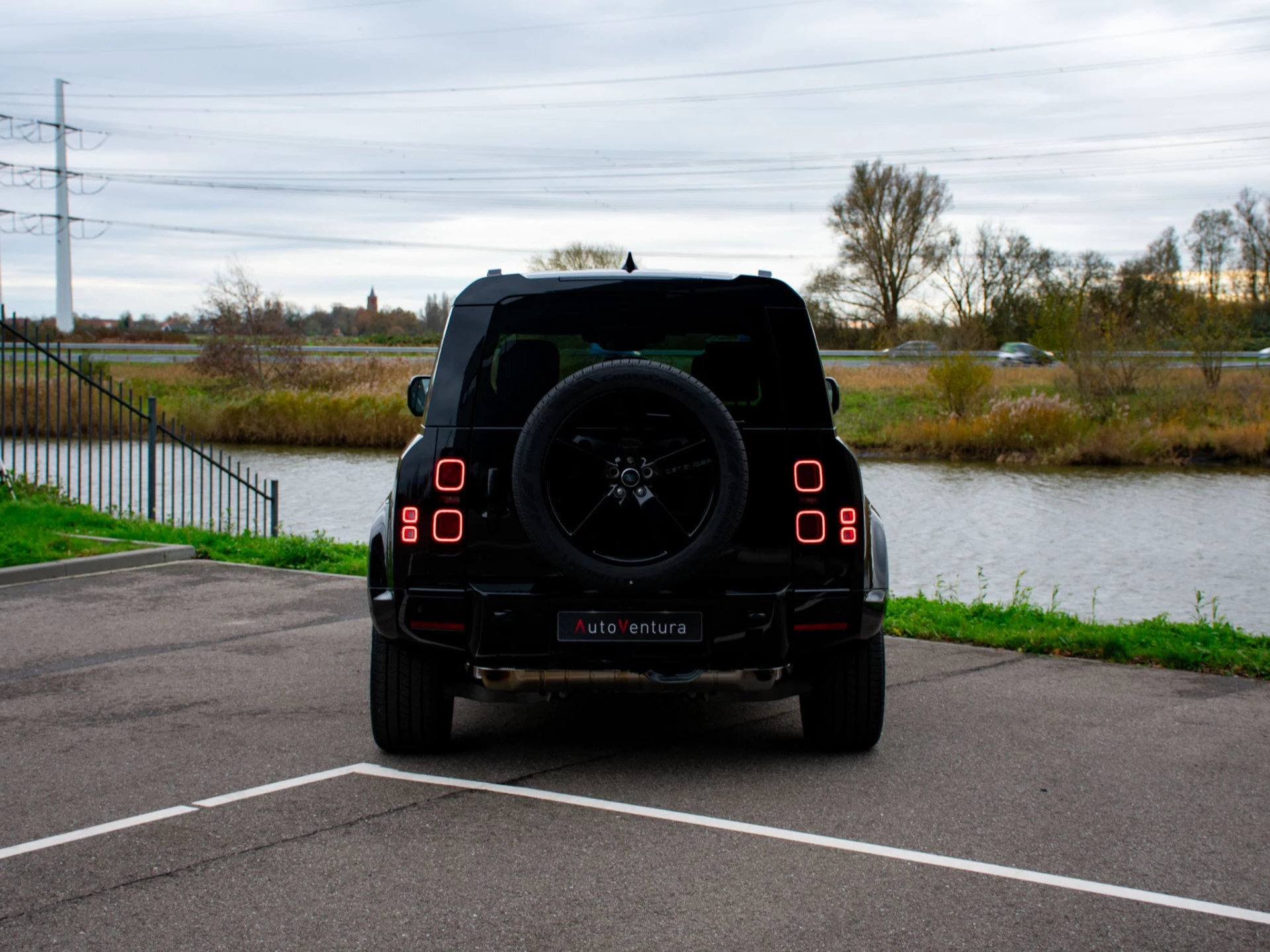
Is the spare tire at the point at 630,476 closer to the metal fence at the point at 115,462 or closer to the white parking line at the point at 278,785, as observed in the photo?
the white parking line at the point at 278,785

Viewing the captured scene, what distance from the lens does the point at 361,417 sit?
3431 centimetres

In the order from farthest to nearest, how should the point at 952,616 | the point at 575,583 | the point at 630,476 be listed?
the point at 952,616 < the point at 575,583 < the point at 630,476

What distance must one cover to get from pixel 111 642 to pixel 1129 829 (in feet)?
19.0

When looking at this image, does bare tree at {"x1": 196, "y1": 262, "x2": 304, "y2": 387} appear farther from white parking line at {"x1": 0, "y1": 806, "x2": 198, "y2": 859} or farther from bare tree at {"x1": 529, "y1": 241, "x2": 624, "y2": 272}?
white parking line at {"x1": 0, "y1": 806, "x2": 198, "y2": 859}

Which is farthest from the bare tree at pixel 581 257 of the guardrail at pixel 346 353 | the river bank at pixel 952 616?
the river bank at pixel 952 616

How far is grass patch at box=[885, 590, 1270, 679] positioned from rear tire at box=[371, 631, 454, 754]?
13.1ft

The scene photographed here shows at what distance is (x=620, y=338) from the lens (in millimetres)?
5094

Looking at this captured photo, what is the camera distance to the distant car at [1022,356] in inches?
1674

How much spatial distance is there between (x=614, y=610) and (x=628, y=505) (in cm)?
41

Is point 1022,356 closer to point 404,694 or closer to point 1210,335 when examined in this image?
point 1210,335

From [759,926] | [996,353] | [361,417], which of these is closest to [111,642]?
[759,926]

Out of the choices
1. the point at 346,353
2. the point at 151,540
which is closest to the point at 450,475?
the point at 151,540

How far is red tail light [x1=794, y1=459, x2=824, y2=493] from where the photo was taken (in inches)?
188

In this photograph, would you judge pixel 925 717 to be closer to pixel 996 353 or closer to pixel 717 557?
pixel 717 557
